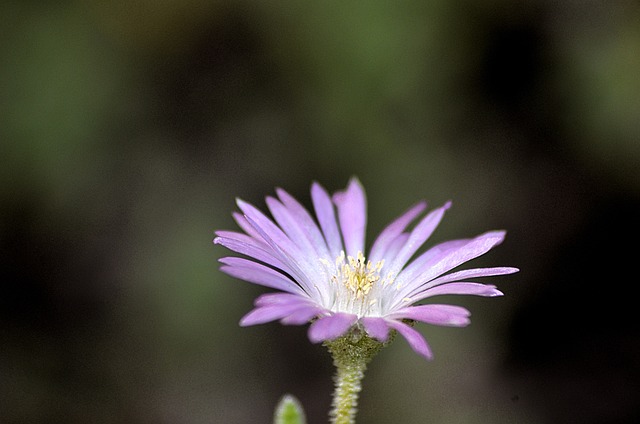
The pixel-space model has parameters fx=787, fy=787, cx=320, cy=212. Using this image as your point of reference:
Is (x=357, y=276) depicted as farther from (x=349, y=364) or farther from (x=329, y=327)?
(x=329, y=327)

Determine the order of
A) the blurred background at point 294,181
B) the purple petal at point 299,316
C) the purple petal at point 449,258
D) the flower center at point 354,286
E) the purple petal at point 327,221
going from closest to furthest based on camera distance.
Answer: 1. the purple petal at point 299,316
2. the purple petal at point 449,258
3. the flower center at point 354,286
4. the purple petal at point 327,221
5. the blurred background at point 294,181

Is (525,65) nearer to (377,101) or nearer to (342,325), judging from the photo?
(377,101)

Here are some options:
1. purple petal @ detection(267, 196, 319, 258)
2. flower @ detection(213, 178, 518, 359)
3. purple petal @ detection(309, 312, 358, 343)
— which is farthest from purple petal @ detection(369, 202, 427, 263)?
purple petal @ detection(309, 312, 358, 343)

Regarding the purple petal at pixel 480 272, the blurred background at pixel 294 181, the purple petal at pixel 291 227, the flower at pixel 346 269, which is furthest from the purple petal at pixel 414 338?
the blurred background at pixel 294 181

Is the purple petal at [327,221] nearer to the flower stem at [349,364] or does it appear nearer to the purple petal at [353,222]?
the purple petal at [353,222]

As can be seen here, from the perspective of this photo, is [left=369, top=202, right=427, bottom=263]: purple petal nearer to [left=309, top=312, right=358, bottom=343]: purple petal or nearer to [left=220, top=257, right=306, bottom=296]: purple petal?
[left=220, top=257, right=306, bottom=296]: purple petal

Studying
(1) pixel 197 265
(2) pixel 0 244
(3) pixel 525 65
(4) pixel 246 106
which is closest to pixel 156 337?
(1) pixel 197 265

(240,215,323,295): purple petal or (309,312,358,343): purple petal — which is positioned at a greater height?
(240,215,323,295): purple petal
